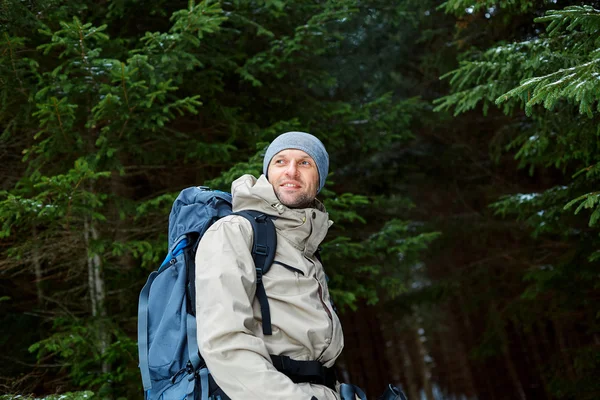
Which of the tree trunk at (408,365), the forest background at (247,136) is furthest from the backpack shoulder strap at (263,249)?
the tree trunk at (408,365)

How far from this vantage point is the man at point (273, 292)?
98.2 inches

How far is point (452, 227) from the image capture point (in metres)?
11.3

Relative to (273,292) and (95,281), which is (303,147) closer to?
(273,292)

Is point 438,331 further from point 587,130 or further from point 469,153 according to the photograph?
point 587,130

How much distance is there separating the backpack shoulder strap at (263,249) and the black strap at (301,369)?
15 cm

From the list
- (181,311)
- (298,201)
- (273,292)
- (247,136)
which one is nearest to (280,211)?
(298,201)

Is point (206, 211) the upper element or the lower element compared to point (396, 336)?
upper

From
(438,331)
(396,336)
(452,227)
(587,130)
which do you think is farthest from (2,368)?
(438,331)

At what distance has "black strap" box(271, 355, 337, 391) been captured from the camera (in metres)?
2.71

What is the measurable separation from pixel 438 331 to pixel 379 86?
1634 centimetres

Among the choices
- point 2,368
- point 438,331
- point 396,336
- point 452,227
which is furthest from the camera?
point 438,331

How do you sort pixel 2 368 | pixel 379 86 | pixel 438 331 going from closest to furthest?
pixel 2 368 → pixel 379 86 → pixel 438 331

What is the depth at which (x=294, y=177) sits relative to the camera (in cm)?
322

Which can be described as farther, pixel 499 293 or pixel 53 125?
pixel 499 293
